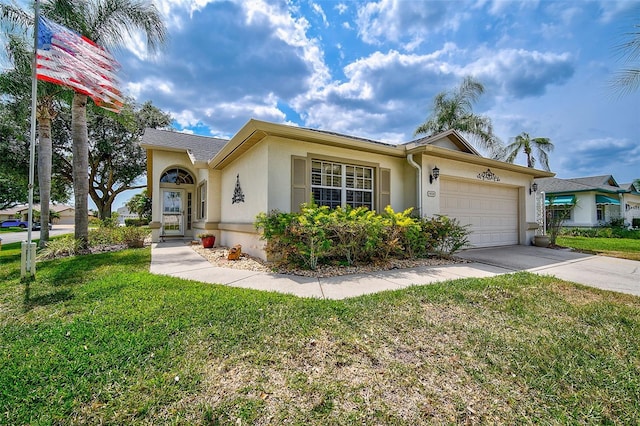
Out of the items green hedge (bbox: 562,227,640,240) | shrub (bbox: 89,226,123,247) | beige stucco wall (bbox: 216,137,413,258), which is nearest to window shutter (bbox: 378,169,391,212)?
beige stucco wall (bbox: 216,137,413,258)

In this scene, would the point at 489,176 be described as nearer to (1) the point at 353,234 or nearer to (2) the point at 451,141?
(2) the point at 451,141

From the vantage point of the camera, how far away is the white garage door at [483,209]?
889 cm

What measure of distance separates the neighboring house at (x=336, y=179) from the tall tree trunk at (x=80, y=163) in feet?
9.19

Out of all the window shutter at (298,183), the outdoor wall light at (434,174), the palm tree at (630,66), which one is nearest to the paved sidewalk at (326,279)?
the window shutter at (298,183)

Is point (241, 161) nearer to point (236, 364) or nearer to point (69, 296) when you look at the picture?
point (69, 296)

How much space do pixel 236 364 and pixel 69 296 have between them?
345 centimetres

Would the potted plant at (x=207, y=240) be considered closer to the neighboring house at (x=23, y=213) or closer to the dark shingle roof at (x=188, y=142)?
the dark shingle roof at (x=188, y=142)

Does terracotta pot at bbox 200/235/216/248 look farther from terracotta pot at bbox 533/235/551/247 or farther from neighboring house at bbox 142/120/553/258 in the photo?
terracotta pot at bbox 533/235/551/247

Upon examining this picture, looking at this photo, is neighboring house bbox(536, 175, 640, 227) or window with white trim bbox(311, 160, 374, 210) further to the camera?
neighboring house bbox(536, 175, 640, 227)

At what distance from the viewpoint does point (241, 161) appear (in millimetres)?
8227

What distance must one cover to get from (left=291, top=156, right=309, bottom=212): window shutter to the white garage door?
4691mm

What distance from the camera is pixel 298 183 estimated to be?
22.0 feet

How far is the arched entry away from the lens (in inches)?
492

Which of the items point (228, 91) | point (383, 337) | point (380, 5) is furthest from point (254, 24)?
point (383, 337)
